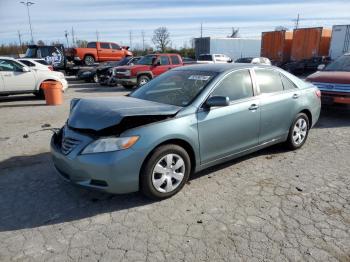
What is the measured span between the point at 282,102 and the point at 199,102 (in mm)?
→ 1779

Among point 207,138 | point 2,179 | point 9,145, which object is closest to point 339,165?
point 207,138

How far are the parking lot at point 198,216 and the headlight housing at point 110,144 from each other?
2.51 feet

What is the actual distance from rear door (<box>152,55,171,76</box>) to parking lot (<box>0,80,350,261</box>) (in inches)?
420

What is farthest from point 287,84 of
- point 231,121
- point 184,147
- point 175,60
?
point 175,60

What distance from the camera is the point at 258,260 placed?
2777mm

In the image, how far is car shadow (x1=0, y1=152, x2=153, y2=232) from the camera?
136 inches

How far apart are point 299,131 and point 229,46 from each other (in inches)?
1254

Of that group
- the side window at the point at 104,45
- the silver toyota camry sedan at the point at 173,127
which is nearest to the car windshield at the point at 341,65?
the silver toyota camry sedan at the point at 173,127

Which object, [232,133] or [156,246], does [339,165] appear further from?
[156,246]

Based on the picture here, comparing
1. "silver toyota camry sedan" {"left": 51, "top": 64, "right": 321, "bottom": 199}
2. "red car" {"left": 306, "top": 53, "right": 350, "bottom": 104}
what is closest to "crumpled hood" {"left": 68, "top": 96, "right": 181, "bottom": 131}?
"silver toyota camry sedan" {"left": 51, "top": 64, "right": 321, "bottom": 199}

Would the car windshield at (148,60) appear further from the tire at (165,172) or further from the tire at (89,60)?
the tire at (165,172)

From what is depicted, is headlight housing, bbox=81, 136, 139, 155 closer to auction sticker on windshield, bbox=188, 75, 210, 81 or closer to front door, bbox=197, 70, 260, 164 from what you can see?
front door, bbox=197, 70, 260, 164

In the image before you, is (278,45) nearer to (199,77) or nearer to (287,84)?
(287,84)

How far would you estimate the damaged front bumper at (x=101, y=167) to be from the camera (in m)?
3.36
